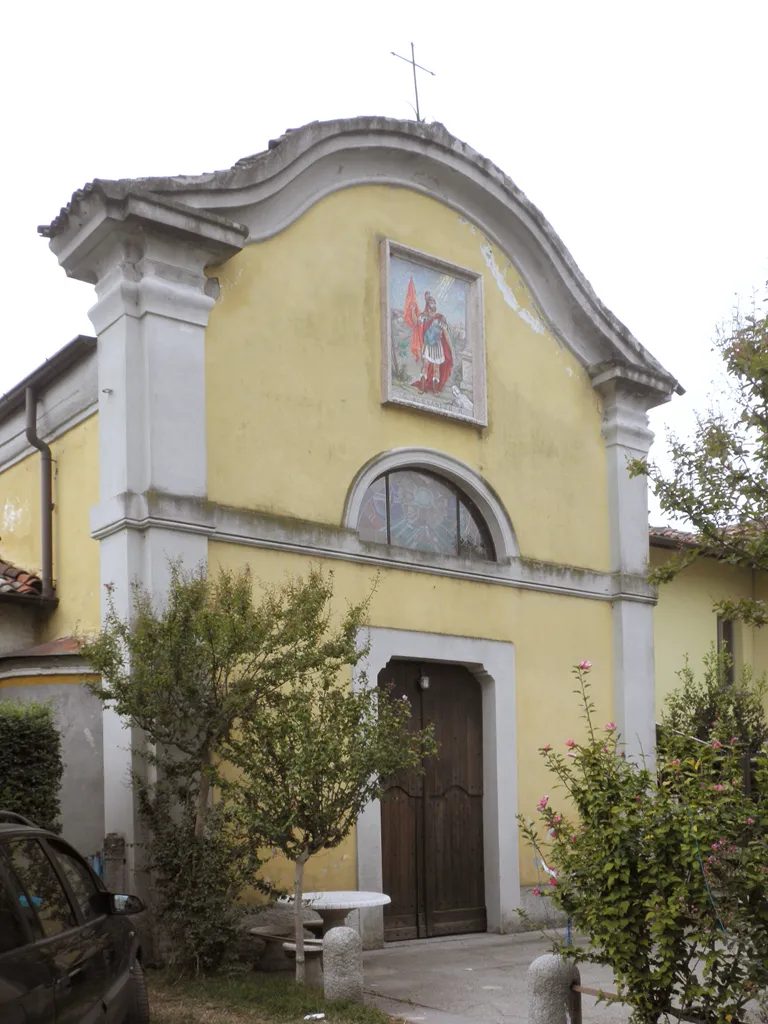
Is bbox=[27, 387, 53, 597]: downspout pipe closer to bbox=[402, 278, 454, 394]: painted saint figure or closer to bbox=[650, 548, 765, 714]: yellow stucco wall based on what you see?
bbox=[402, 278, 454, 394]: painted saint figure

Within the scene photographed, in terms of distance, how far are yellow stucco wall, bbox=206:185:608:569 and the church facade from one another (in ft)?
0.10

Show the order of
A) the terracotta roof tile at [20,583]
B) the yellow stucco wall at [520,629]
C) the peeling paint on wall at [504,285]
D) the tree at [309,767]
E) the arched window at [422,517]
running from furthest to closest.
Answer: the peeling paint on wall at [504,285]
the arched window at [422,517]
the terracotta roof tile at [20,583]
the yellow stucco wall at [520,629]
the tree at [309,767]

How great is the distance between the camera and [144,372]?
34.8 ft

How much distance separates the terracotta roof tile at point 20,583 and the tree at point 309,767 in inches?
148

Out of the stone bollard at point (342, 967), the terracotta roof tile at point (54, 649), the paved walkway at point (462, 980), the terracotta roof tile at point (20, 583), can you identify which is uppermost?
the terracotta roof tile at point (20, 583)

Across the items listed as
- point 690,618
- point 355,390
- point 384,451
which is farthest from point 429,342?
point 690,618

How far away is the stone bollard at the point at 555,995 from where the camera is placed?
22.5ft

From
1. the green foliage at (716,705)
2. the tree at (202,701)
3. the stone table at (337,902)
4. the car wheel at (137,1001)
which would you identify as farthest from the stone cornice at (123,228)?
the green foliage at (716,705)

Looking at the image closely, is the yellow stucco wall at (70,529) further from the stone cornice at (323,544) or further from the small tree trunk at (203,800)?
the small tree trunk at (203,800)

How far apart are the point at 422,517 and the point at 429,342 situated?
188 centimetres

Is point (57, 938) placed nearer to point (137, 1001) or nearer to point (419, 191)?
point (137, 1001)

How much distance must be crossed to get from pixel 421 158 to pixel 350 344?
2.47m

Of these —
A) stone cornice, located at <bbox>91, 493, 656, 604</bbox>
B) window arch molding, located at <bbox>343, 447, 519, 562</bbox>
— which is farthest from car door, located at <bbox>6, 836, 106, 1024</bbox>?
window arch molding, located at <bbox>343, 447, 519, 562</bbox>

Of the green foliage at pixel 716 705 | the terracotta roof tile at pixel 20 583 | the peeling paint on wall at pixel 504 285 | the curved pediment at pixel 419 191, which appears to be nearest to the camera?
the curved pediment at pixel 419 191
